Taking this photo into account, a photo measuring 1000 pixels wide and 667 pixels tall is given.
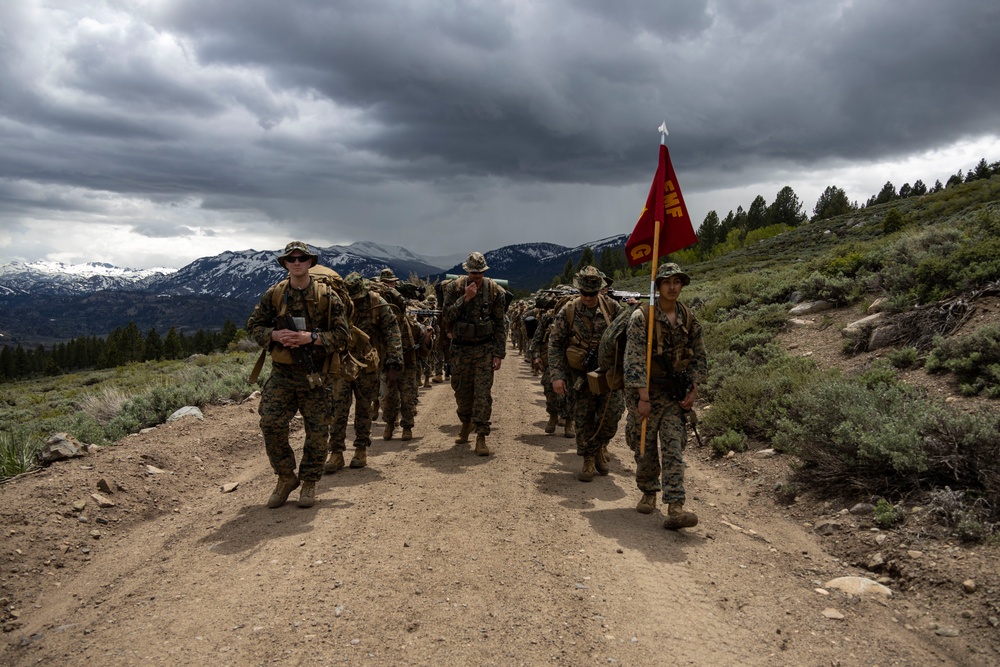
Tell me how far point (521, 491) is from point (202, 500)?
373 cm

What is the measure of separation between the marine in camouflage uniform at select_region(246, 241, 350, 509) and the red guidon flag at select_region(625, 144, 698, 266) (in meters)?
3.40

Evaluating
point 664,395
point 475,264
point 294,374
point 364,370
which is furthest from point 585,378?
point 294,374

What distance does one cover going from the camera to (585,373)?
7305mm

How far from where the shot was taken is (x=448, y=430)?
9.88m

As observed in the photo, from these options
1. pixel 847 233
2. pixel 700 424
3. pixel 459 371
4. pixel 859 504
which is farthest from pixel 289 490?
pixel 847 233

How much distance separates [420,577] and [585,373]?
12.4ft

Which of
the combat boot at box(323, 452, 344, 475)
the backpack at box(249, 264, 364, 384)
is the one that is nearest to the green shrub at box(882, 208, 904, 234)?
the combat boot at box(323, 452, 344, 475)

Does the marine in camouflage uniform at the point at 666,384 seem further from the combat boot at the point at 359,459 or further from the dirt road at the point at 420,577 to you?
the combat boot at the point at 359,459

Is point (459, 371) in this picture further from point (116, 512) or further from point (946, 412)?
point (946, 412)

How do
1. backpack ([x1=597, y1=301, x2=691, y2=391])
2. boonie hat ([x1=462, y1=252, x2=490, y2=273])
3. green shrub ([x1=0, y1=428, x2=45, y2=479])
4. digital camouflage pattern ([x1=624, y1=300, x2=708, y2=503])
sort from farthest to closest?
boonie hat ([x1=462, y1=252, x2=490, y2=273])
green shrub ([x1=0, y1=428, x2=45, y2=479])
backpack ([x1=597, y1=301, x2=691, y2=391])
digital camouflage pattern ([x1=624, y1=300, x2=708, y2=503])

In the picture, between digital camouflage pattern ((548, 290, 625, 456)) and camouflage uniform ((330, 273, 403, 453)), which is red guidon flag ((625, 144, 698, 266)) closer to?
digital camouflage pattern ((548, 290, 625, 456))

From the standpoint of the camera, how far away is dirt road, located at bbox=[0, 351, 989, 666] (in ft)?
11.2

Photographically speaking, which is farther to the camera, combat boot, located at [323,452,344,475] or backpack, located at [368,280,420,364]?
backpack, located at [368,280,420,364]

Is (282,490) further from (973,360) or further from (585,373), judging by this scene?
(973,360)
